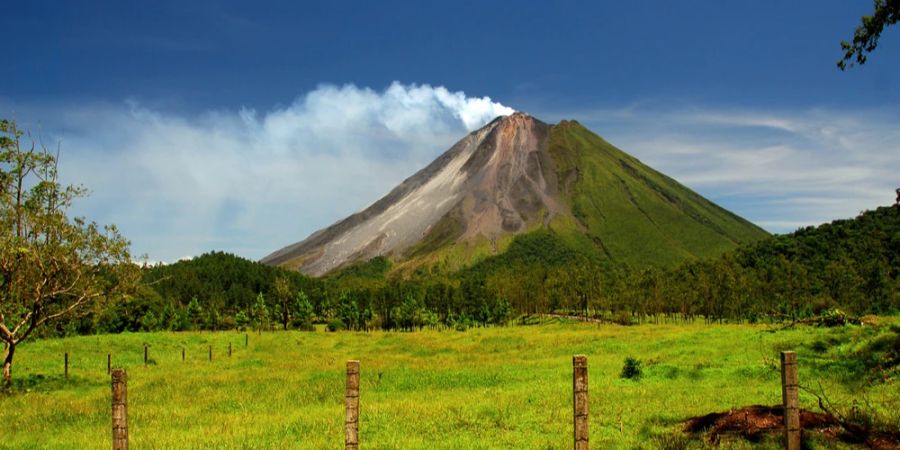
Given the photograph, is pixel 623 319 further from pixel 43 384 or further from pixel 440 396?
pixel 43 384

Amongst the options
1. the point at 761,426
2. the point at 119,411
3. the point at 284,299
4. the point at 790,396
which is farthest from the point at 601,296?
the point at 119,411

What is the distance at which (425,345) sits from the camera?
198 feet

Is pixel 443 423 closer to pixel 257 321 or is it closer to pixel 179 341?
pixel 179 341

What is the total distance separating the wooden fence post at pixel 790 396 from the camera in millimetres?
11172

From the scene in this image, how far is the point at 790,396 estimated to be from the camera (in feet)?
37.0

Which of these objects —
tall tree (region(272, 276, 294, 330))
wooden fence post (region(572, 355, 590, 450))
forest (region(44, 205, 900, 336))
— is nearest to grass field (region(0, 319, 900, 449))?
wooden fence post (region(572, 355, 590, 450))

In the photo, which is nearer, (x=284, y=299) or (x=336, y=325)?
(x=336, y=325)

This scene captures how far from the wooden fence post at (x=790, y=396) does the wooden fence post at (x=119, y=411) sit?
12437mm

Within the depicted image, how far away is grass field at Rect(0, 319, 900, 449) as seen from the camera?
1697cm

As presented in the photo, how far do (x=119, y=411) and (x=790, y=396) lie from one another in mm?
12839

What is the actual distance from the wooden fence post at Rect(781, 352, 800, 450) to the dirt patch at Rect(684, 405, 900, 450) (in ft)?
7.72

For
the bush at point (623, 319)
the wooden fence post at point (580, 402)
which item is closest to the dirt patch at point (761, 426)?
the wooden fence post at point (580, 402)

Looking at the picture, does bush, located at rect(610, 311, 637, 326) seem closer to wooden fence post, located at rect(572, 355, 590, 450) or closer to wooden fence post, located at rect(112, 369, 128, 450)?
wooden fence post, located at rect(572, 355, 590, 450)

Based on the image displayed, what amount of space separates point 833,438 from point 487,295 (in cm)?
13595
